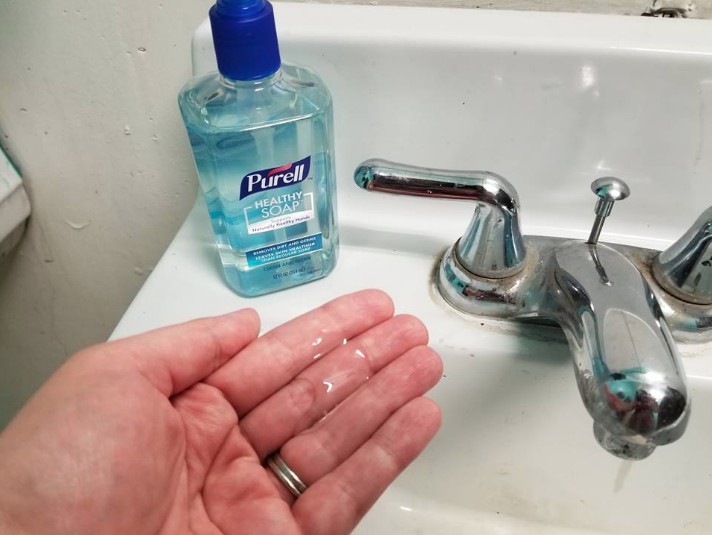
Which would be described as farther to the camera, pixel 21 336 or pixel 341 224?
pixel 21 336

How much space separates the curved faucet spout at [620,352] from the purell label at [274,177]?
0.44 ft

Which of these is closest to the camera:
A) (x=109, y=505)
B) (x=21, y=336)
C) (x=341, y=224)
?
(x=109, y=505)

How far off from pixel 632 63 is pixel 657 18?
0.03 meters

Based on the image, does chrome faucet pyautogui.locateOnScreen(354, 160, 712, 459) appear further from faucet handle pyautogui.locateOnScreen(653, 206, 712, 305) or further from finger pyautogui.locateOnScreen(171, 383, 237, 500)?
finger pyautogui.locateOnScreen(171, 383, 237, 500)

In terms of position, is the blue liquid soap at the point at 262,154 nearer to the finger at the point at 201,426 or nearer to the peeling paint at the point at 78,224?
the finger at the point at 201,426

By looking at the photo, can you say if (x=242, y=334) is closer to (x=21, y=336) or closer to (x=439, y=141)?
(x=439, y=141)

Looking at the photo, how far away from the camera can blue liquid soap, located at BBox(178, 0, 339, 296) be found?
0.29 metres

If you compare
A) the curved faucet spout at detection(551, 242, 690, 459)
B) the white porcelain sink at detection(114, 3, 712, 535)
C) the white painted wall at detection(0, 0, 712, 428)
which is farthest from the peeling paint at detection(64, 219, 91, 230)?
the curved faucet spout at detection(551, 242, 690, 459)

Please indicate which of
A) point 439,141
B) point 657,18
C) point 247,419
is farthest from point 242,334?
point 657,18

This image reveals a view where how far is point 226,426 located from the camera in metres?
0.31

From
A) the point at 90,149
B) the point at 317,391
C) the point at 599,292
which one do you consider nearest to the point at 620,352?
the point at 599,292

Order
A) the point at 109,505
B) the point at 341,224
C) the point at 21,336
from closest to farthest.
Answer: the point at 109,505
the point at 341,224
the point at 21,336

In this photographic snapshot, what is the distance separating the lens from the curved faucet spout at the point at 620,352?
0.23 meters

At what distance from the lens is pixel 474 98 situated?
1.05ft
